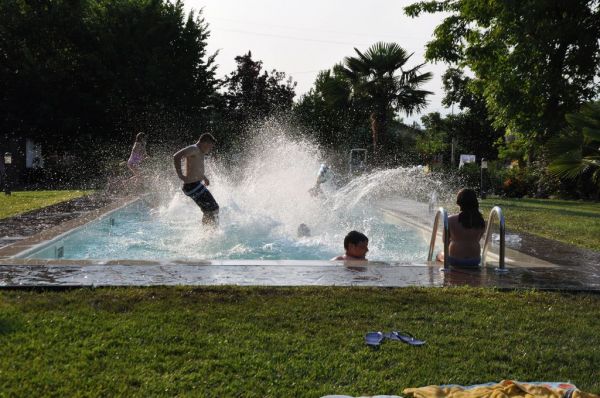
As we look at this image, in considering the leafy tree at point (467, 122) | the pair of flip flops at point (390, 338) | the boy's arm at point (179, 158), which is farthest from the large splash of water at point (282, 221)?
the leafy tree at point (467, 122)

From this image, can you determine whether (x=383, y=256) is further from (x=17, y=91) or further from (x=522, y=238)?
(x=17, y=91)

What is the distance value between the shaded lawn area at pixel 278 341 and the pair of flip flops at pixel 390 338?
6 cm

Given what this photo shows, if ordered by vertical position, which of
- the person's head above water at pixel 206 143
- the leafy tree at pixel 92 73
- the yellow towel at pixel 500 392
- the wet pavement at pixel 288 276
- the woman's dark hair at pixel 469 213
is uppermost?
the leafy tree at pixel 92 73

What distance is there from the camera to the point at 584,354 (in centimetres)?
369

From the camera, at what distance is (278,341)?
12.5 ft

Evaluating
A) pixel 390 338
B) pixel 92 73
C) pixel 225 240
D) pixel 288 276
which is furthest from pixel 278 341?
pixel 92 73

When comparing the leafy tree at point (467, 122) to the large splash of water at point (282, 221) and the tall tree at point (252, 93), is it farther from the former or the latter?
the large splash of water at point (282, 221)

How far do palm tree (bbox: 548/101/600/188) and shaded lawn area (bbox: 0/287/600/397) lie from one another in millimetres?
7396

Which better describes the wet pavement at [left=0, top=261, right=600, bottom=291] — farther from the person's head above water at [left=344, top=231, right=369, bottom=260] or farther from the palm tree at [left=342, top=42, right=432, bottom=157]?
the palm tree at [left=342, top=42, right=432, bottom=157]

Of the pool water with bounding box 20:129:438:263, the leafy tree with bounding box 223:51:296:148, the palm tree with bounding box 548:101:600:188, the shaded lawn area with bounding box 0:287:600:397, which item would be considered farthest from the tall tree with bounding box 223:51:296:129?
the shaded lawn area with bounding box 0:287:600:397

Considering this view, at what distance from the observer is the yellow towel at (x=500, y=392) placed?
3.01 m

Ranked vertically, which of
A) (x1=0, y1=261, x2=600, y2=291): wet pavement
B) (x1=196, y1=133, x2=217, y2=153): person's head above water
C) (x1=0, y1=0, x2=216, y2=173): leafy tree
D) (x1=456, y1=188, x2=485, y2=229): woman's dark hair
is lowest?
(x1=0, y1=261, x2=600, y2=291): wet pavement

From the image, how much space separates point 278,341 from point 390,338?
74cm

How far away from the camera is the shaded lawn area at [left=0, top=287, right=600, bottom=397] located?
3.16 m
